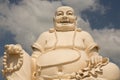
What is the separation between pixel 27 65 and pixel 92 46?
5.88ft

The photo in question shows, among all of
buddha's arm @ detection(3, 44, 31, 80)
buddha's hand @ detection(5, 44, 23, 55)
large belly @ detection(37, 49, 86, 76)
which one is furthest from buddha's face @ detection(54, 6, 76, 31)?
buddha's hand @ detection(5, 44, 23, 55)

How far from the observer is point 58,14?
1072 cm

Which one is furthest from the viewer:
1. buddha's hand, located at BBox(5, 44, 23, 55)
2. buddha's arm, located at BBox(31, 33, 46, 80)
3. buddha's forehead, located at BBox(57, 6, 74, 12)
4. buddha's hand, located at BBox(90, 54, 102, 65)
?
buddha's forehead, located at BBox(57, 6, 74, 12)

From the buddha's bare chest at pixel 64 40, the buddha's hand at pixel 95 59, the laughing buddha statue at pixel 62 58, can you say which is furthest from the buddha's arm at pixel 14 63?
the buddha's hand at pixel 95 59

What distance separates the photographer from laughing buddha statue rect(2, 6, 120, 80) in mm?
9086

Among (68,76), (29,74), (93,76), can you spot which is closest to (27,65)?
(29,74)

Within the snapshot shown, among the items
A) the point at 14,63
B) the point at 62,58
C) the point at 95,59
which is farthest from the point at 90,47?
the point at 14,63

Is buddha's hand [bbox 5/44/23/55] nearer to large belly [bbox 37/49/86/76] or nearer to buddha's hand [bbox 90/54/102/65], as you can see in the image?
large belly [bbox 37/49/86/76]

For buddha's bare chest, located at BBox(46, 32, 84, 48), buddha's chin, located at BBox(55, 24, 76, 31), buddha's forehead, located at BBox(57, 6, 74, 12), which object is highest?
buddha's forehead, located at BBox(57, 6, 74, 12)

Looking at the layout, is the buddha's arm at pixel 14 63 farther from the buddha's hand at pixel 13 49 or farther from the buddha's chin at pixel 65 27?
the buddha's chin at pixel 65 27

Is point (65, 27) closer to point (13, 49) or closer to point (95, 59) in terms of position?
point (95, 59)

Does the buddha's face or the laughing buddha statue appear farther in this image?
the buddha's face

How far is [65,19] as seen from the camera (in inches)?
416

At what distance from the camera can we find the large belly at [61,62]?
9410 mm
